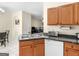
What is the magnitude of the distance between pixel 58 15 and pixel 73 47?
49.6 inches

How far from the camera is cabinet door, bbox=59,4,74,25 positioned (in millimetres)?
3732

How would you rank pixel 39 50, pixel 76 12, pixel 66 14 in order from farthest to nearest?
pixel 39 50 < pixel 66 14 < pixel 76 12

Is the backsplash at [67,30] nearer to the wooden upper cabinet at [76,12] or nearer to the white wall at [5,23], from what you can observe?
the wooden upper cabinet at [76,12]

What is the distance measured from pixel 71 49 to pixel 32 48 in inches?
49.0

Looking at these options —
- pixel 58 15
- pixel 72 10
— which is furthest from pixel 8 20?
pixel 72 10

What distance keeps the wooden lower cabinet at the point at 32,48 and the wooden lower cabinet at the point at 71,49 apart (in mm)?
1035

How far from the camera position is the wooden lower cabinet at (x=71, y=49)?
3.22 m

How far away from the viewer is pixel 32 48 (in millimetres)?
4125

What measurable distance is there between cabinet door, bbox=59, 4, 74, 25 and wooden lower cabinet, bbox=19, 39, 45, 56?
94cm

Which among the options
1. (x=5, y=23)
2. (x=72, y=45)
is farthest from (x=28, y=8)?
(x=72, y=45)

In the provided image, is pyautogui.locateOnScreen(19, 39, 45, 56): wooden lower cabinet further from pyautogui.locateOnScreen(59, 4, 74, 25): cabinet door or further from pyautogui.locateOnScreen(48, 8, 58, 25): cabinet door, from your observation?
pyautogui.locateOnScreen(59, 4, 74, 25): cabinet door

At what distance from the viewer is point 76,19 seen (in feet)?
11.8

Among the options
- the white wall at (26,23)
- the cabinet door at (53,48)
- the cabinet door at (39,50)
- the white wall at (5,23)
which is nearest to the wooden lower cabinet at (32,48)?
the cabinet door at (39,50)

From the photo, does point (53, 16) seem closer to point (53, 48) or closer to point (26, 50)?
point (53, 48)
